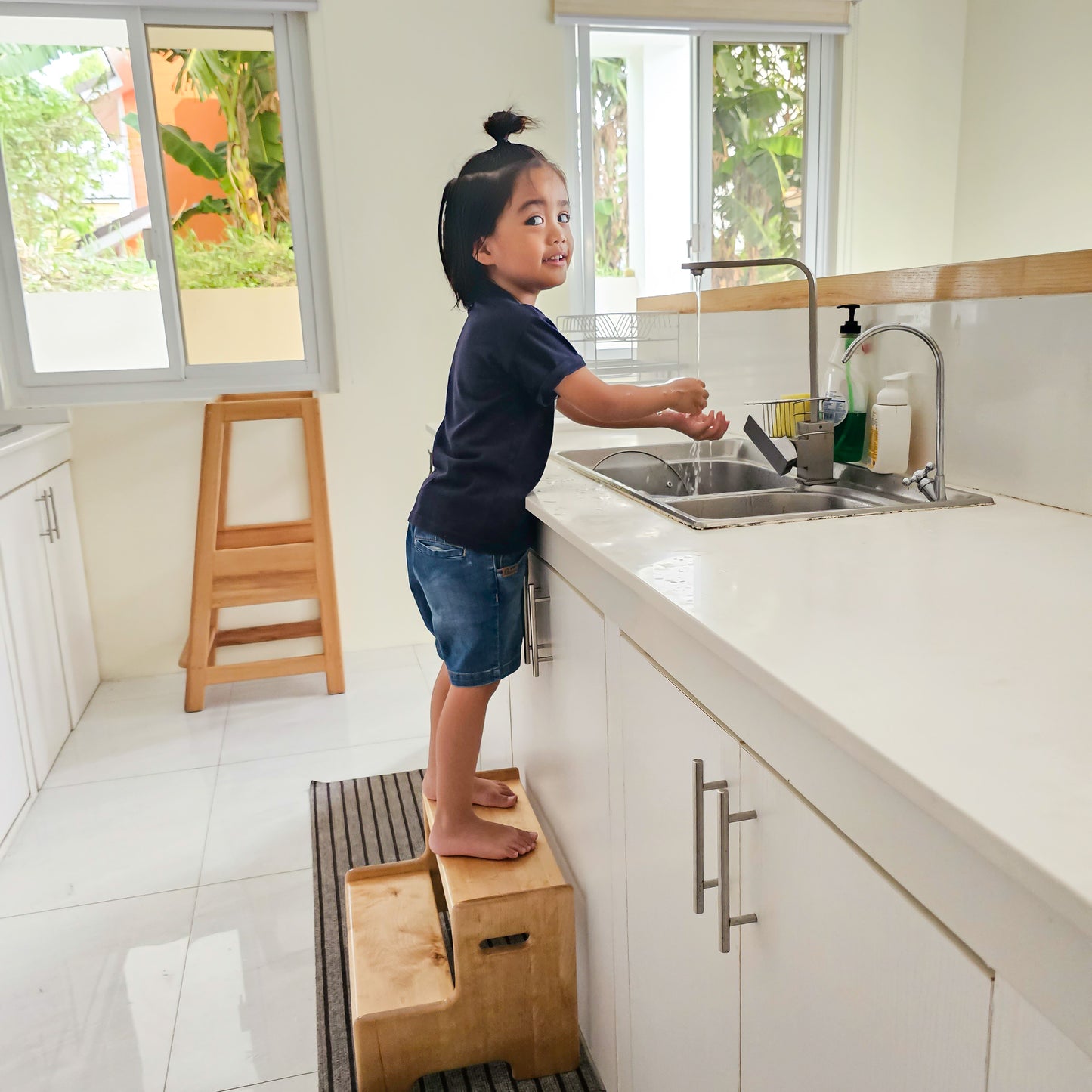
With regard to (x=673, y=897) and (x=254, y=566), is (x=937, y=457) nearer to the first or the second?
(x=673, y=897)

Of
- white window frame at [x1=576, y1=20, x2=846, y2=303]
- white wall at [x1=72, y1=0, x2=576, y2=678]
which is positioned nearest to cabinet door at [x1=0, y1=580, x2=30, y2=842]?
white wall at [x1=72, y1=0, x2=576, y2=678]

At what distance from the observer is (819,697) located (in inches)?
24.8

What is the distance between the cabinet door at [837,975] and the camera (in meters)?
0.56

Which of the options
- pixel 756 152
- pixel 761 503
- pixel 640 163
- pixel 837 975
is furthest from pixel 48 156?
pixel 837 975

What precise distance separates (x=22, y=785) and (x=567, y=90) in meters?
2.66

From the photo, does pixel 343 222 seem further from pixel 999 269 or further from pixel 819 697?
pixel 819 697

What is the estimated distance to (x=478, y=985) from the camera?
4.60ft

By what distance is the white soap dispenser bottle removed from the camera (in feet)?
4.86

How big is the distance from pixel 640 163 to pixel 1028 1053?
340 centimetres

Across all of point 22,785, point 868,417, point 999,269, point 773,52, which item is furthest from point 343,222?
point 999,269

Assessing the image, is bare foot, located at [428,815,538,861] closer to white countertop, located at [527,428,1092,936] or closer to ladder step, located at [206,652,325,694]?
white countertop, located at [527,428,1092,936]

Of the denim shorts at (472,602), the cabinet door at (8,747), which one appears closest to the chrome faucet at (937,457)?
the denim shorts at (472,602)

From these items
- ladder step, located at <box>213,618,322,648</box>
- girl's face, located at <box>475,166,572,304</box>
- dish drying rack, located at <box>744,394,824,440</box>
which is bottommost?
ladder step, located at <box>213,618,322,648</box>

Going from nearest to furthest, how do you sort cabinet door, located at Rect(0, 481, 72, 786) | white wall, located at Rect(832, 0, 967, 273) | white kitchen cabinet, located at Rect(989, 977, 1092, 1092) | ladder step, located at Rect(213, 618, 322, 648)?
white kitchen cabinet, located at Rect(989, 977, 1092, 1092) → cabinet door, located at Rect(0, 481, 72, 786) → ladder step, located at Rect(213, 618, 322, 648) → white wall, located at Rect(832, 0, 967, 273)
